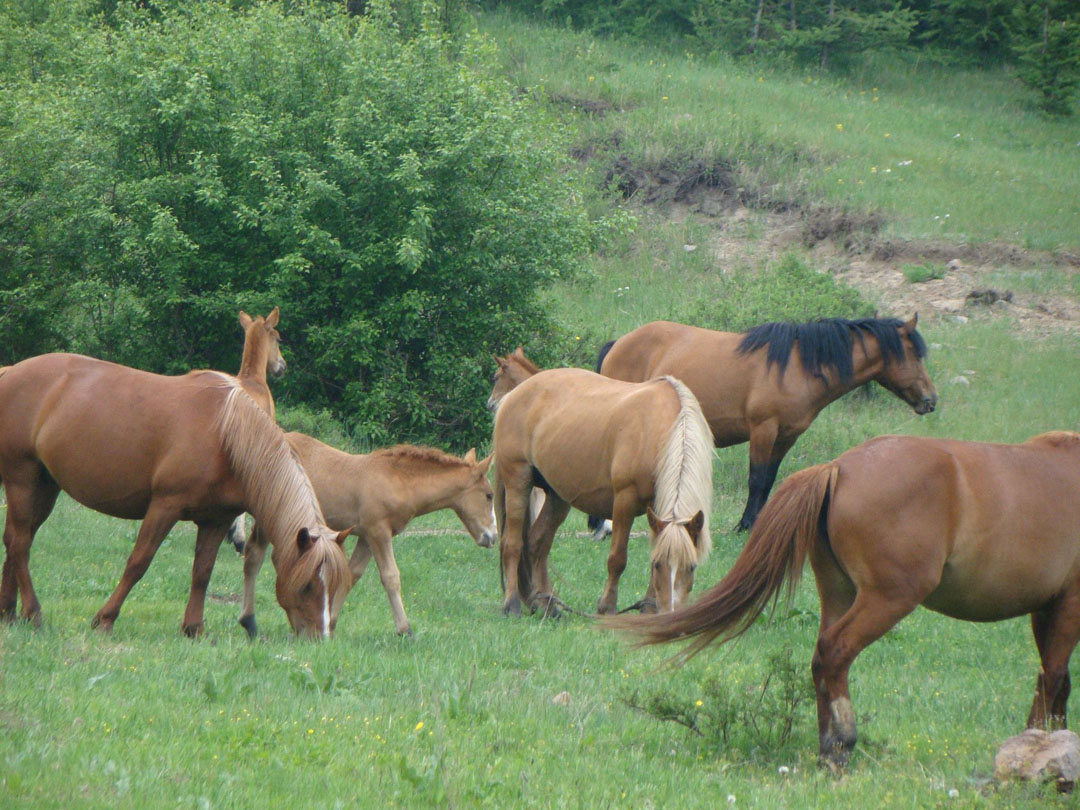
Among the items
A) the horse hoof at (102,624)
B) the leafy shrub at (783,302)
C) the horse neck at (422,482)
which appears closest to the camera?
the horse hoof at (102,624)

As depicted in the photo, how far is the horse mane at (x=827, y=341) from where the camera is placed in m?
13.5

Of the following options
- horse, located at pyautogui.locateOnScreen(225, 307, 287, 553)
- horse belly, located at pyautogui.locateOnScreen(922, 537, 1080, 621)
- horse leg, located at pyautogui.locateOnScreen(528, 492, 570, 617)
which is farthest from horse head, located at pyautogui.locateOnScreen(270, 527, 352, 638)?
horse belly, located at pyautogui.locateOnScreen(922, 537, 1080, 621)

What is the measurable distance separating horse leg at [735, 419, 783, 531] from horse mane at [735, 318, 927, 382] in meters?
0.84

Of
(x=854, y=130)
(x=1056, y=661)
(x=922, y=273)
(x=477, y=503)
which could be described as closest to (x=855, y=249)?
(x=922, y=273)

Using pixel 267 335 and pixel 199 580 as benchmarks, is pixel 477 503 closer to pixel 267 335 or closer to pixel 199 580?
pixel 199 580

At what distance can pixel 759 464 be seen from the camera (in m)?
13.9

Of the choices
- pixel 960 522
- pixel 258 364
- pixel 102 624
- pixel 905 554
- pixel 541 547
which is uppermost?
pixel 960 522

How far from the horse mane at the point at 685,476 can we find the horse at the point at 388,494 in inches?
64.2

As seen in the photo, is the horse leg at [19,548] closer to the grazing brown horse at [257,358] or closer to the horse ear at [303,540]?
the horse ear at [303,540]

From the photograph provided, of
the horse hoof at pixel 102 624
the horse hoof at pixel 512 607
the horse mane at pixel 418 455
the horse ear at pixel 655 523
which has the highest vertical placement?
the horse ear at pixel 655 523

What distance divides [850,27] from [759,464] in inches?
1085

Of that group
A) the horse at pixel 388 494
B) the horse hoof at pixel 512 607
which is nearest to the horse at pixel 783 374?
the horse hoof at pixel 512 607

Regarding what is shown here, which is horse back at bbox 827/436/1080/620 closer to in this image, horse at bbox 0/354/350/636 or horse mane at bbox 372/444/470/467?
horse at bbox 0/354/350/636

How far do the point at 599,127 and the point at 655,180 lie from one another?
107 inches
